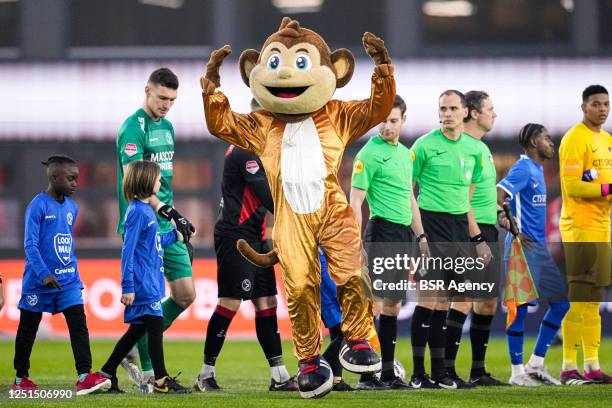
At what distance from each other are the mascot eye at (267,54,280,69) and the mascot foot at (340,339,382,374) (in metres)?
1.61

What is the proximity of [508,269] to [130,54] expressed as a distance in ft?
23.7

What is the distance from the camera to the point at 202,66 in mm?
14633

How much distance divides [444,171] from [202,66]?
660 cm

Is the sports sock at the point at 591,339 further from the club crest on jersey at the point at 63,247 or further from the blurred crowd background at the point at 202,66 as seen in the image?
the blurred crowd background at the point at 202,66

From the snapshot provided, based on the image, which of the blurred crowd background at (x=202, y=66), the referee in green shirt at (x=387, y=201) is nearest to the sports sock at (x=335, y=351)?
the referee in green shirt at (x=387, y=201)

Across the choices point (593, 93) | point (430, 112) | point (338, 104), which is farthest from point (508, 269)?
point (430, 112)

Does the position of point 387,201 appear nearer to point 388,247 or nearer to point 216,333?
point 388,247

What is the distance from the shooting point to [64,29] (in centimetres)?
1480

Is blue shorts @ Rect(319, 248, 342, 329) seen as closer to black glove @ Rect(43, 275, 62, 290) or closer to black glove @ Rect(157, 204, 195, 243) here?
black glove @ Rect(157, 204, 195, 243)

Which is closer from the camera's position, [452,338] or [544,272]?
[452,338]

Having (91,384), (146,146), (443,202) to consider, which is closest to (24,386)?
(91,384)

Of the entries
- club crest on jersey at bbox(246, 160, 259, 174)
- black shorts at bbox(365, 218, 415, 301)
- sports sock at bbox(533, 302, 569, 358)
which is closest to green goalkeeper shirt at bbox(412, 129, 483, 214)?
black shorts at bbox(365, 218, 415, 301)

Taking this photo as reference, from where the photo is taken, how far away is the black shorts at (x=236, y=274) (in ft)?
26.9

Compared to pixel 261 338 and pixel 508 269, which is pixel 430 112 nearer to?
pixel 508 269
